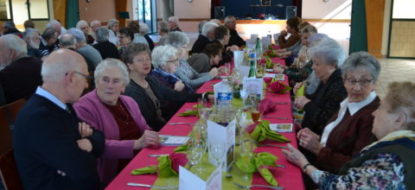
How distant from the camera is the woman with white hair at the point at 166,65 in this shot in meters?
3.88

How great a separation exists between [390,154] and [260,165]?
612 mm

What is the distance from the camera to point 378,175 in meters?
1.49

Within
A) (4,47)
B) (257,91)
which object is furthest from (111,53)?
A: (257,91)

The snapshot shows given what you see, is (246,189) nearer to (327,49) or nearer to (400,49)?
(327,49)

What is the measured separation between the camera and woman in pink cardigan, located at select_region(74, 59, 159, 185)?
96.2 inches

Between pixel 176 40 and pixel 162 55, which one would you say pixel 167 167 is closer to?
pixel 162 55

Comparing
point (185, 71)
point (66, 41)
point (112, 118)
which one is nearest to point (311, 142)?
point (112, 118)

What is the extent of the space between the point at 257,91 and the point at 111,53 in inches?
142

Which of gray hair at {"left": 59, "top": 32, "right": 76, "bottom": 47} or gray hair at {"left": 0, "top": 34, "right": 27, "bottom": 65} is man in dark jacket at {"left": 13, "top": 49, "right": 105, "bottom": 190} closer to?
gray hair at {"left": 0, "top": 34, "right": 27, "bottom": 65}

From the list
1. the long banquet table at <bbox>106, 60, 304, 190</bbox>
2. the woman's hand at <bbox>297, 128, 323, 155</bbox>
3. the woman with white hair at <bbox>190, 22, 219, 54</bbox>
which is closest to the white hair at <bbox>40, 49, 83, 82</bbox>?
the long banquet table at <bbox>106, 60, 304, 190</bbox>

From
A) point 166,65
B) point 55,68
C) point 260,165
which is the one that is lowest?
point 260,165

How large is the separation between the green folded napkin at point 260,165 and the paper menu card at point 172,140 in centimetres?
52

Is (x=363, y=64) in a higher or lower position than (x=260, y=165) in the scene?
higher

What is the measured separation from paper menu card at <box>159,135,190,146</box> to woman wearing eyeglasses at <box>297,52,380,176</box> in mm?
783
